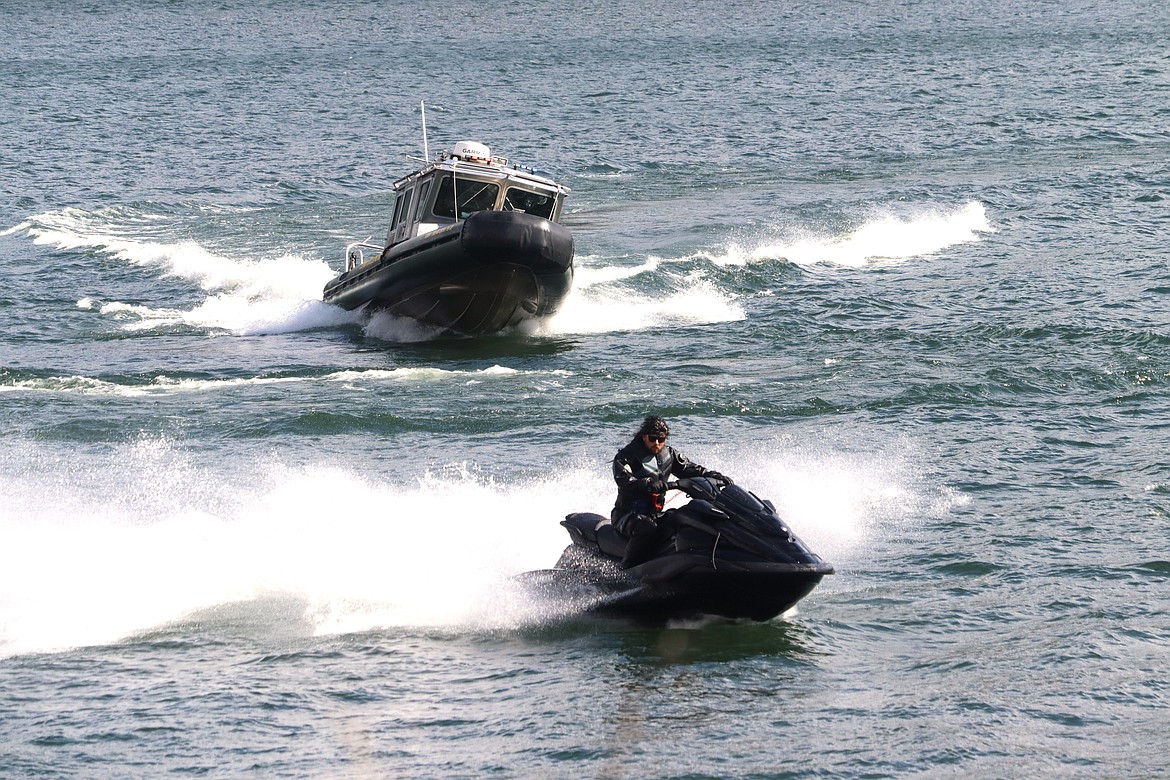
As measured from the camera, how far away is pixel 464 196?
25.7m

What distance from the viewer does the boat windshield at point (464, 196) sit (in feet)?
83.8

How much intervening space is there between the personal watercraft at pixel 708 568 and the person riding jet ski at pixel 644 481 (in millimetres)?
80

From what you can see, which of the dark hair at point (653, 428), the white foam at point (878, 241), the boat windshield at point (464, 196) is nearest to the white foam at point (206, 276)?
the boat windshield at point (464, 196)

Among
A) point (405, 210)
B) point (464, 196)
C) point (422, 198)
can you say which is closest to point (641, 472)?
point (464, 196)

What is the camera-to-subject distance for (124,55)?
75438 millimetres

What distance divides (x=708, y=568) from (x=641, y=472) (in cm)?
92

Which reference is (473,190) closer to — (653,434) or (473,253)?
(473,253)

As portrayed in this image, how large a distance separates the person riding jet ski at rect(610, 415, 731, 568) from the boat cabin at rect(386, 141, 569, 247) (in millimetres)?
14091

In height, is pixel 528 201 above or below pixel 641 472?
above

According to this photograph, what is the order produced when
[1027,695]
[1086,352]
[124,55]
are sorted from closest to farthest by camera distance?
[1027,695]
[1086,352]
[124,55]

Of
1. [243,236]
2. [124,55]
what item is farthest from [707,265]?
[124,55]

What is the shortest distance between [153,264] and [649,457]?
23.4 m

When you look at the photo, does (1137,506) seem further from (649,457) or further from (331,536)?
(331,536)

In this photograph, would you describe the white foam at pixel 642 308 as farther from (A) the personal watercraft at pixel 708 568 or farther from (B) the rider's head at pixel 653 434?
(B) the rider's head at pixel 653 434
